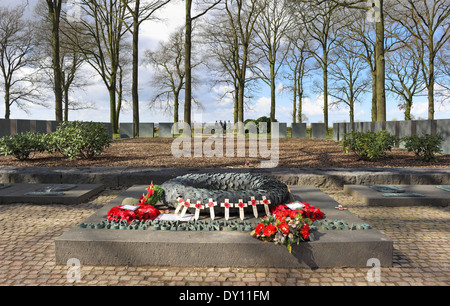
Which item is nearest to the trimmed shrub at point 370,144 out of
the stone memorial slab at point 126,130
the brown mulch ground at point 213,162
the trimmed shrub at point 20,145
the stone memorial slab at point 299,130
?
the brown mulch ground at point 213,162

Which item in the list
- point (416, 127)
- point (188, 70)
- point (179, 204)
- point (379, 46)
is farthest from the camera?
point (188, 70)

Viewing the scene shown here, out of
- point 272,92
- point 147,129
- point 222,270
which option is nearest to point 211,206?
point 222,270

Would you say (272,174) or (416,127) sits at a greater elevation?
(416,127)

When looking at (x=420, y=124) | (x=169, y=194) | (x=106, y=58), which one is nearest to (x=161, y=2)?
(x=106, y=58)

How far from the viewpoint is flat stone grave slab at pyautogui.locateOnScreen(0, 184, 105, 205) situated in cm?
647

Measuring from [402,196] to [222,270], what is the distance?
14.8 ft

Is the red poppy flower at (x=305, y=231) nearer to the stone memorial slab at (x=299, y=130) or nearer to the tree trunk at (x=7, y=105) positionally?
the stone memorial slab at (x=299, y=130)

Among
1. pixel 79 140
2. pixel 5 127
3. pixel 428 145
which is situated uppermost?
pixel 5 127

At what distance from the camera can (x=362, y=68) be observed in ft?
114

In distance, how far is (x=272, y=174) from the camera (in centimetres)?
787

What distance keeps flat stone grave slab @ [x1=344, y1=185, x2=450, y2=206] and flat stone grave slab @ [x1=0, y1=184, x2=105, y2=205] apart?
554cm

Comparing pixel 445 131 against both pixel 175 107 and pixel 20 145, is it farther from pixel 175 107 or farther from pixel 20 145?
pixel 175 107

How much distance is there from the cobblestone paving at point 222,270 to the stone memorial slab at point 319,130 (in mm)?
21891

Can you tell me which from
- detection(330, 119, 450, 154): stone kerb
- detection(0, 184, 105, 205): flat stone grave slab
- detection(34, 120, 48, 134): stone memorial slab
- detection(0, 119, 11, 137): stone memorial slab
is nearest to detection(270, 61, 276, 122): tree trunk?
detection(330, 119, 450, 154): stone kerb
